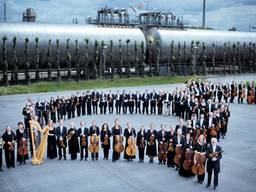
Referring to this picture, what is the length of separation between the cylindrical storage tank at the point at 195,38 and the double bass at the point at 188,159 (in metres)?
38.1

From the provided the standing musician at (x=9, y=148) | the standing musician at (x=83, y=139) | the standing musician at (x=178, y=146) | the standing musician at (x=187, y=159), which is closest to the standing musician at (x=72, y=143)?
the standing musician at (x=83, y=139)

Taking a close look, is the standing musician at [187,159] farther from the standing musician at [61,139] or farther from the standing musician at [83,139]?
the standing musician at [61,139]

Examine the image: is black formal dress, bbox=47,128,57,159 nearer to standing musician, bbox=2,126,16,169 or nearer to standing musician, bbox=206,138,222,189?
standing musician, bbox=2,126,16,169

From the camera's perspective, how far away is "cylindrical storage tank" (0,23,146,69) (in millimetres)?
39656

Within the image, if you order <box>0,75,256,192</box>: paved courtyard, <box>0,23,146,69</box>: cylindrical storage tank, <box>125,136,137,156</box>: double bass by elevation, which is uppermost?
<box>0,23,146,69</box>: cylindrical storage tank

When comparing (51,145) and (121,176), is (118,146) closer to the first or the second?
(121,176)

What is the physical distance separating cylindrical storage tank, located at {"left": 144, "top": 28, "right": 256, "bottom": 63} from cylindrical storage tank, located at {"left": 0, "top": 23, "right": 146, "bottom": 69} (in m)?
2.13

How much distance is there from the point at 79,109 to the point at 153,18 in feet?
121

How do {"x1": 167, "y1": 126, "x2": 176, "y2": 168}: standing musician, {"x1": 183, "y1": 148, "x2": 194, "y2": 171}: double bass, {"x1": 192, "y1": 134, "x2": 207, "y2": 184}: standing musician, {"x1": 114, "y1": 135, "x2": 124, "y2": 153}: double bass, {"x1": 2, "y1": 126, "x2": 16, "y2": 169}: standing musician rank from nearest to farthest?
{"x1": 192, "y1": 134, "x2": 207, "y2": 184}: standing musician, {"x1": 183, "y1": 148, "x2": 194, "y2": 171}: double bass, {"x1": 2, "y1": 126, "x2": 16, "y2": 169}: standing musician, {"x1": 167, "y1": 126, "x2": 176, "y2": 168}: standing musician, {"x1": 114, "y1": 135, "x2": 124, "y2": 153}: double bass

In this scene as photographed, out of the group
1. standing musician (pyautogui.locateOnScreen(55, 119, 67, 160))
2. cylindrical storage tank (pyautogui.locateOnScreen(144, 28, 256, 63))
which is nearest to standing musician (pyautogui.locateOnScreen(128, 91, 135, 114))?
standing musician (pyautogui.locateOnScreen(55, 119, 67, 160))

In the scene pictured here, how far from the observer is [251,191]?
1187 cm

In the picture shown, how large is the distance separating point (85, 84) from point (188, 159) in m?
28.1

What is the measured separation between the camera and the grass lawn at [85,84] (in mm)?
35562

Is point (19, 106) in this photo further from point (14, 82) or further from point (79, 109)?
Result: point (14, 82)
